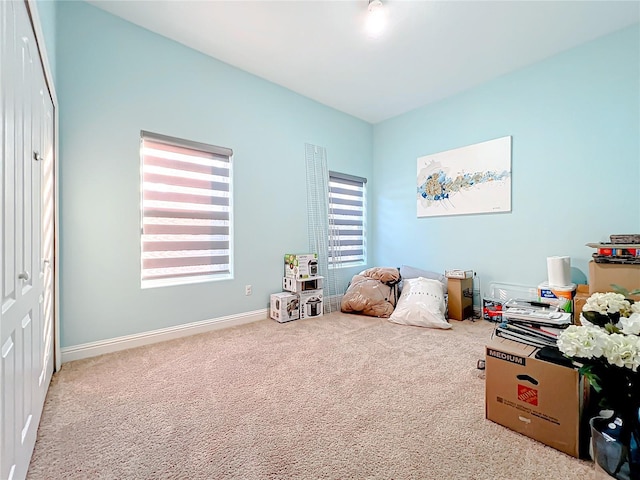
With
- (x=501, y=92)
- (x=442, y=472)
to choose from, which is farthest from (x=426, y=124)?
(x=442, y=472)

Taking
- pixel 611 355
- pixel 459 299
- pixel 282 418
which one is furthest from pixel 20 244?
pixel 459 299

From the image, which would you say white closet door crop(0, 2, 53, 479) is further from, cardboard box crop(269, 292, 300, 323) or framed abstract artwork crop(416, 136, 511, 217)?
framed abstract artwork crop(416, 136, 511, 217)

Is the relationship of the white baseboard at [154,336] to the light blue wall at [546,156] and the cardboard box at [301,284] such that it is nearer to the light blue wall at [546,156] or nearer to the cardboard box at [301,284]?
the cardboard box at [301,284]

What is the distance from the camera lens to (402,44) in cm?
288

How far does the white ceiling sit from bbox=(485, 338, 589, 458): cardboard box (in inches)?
107

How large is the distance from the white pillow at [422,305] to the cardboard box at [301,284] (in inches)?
39.4

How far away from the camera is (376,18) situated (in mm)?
2479

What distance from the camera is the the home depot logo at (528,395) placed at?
4.61 ft

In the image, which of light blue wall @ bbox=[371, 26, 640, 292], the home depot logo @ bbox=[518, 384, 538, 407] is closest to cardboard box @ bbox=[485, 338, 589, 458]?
the home depot logo @ bbox=[518, 384, 538, 407]

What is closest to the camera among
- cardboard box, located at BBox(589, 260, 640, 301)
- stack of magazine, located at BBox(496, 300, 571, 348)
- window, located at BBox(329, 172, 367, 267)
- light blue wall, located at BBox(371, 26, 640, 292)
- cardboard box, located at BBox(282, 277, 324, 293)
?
stack of magazine, located at BBox(496, 300, 571, 348)

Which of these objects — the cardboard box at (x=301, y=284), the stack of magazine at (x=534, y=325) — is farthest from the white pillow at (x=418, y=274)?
the stack of magazine at (x=534, y=325)

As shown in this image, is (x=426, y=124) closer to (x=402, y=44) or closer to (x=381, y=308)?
(x=402, y=44)

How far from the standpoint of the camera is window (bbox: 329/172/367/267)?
4324 millimetres

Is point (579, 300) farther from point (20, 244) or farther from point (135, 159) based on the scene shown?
point (135, 159)
